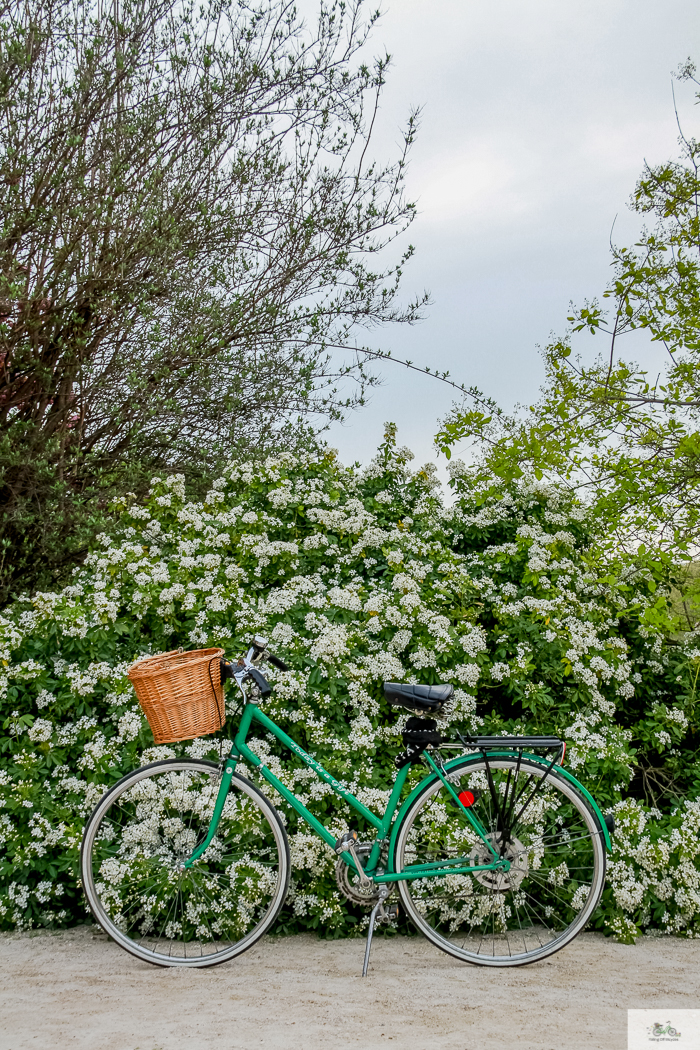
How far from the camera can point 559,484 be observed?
5.77 metres

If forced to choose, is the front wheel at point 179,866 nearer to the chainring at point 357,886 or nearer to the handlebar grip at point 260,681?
the chainring at point 357,886

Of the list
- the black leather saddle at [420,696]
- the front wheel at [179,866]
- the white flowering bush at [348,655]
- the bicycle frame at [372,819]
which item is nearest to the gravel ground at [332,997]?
the front wheel at [179,866]

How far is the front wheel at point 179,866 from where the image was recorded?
11.4ft

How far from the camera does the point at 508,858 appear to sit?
11.2ft

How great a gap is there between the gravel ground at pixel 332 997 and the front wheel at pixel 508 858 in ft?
0.53

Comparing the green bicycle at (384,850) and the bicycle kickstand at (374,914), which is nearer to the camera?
the bicycle kickstand at (374,914)

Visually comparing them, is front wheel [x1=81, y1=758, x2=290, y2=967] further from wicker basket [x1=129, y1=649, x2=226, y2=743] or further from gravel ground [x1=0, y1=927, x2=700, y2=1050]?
wicker basket [x1=129, y1=649, x2=226, y2=743]

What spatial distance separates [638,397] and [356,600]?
2.73 m

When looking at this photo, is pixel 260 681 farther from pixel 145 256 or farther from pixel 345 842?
pixel 145 256

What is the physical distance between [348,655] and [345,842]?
1.16 metres

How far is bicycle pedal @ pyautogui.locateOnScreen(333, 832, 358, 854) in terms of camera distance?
339cm

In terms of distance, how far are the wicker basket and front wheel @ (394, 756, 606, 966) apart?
0.88 meters

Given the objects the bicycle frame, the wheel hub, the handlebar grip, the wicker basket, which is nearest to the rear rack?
Answer: the bicycle frame

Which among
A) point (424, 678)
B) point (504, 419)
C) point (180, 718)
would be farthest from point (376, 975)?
point (504, 419)
